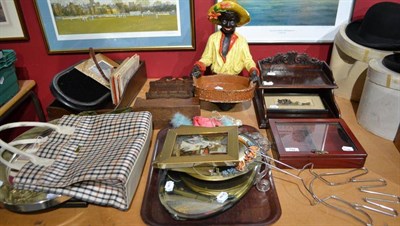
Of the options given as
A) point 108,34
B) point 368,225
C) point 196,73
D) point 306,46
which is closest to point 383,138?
point 368,225

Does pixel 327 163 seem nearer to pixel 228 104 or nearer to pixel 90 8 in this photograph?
pixel 228 104

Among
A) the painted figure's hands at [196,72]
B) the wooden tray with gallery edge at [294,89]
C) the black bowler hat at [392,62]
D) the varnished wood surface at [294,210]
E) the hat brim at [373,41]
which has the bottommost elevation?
the varnished wood surface at [294,210]

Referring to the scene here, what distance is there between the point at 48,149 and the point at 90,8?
0.70 m

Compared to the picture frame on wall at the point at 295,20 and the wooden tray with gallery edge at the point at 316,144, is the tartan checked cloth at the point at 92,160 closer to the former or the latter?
the wooden tray with gallery edge at the point at 316,144

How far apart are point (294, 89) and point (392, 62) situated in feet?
1.06

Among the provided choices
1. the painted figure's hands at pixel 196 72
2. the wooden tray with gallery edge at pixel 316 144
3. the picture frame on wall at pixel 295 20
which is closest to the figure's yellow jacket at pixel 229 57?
the painted figure's hands at pixel 196 72

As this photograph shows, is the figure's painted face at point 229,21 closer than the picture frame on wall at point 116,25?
Yes

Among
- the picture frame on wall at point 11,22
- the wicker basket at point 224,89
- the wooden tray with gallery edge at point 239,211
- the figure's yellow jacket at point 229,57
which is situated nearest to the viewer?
the wooden tray with gallery edge at point 239,211

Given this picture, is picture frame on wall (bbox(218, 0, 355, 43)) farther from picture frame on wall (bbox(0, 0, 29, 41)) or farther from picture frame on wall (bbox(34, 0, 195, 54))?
picture frame on wall (bbox(0, 0, 29, 41))

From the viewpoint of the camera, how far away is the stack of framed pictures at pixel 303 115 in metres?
0.88

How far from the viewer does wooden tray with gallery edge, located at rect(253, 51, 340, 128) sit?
1.09m

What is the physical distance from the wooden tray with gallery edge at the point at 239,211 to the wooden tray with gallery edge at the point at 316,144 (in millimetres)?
116

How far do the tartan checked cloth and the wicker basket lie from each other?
230mm

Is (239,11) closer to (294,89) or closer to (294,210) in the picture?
(294,89)
